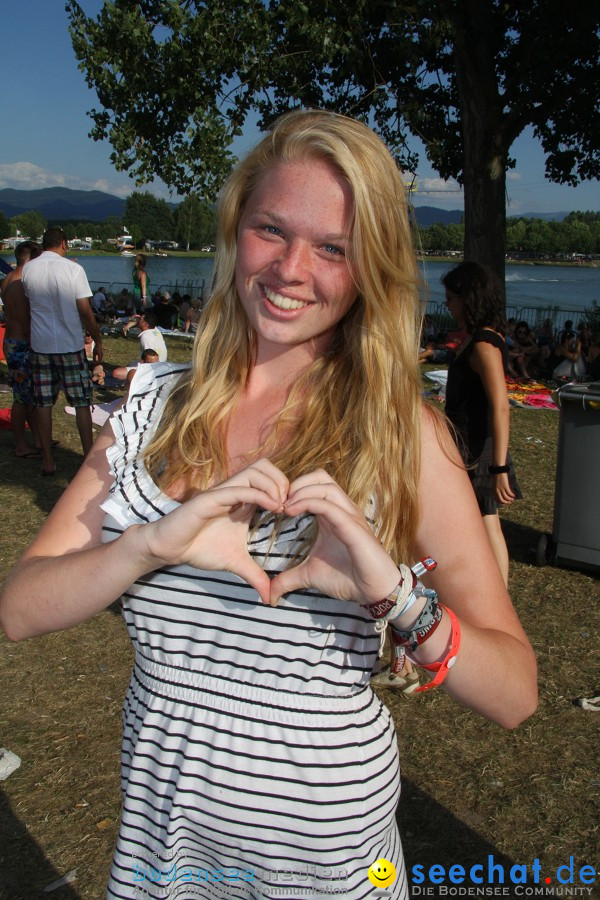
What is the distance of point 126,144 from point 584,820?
1260cm

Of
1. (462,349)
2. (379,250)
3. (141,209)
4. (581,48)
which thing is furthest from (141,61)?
(141,209)

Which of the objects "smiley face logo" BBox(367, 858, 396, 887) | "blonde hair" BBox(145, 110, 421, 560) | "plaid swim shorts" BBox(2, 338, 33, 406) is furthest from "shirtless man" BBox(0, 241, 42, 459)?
"smiley face logo" BBox(367, 858, 396, 887)

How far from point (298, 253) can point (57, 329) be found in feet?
19.6

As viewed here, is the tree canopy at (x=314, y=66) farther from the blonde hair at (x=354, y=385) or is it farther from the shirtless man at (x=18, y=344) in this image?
the blonde hair at (x=354, y=385)

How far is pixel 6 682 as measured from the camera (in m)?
3.94

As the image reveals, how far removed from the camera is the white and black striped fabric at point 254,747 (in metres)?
1.28

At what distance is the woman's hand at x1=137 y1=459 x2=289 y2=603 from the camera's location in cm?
116

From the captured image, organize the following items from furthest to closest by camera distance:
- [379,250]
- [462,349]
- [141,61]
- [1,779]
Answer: [141,61] → [462,349] → [1,779] → [379,250]

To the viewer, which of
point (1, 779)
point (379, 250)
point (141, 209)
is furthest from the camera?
point (141, 209)

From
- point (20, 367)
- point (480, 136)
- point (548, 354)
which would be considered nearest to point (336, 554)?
point (20, 367)

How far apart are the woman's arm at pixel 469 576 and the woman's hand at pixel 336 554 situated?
0.74ft

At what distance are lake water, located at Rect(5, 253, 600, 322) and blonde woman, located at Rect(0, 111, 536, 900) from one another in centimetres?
48

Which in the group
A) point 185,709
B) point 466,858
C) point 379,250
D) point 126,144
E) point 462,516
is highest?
point 126,144

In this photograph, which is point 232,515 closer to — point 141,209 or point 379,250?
point 379,250
